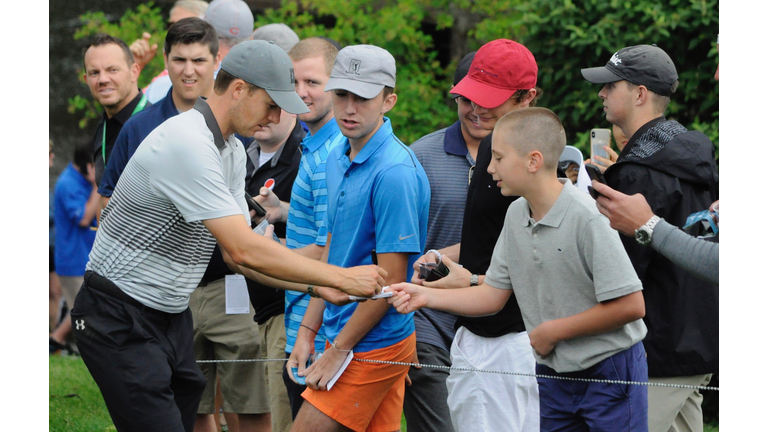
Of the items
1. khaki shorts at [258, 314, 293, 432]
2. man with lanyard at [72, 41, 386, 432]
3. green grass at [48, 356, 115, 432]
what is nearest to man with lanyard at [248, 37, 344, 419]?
khaki shorts at [258, 314, 293, 432]

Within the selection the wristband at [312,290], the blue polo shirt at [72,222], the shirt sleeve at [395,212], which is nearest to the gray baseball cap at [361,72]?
the shirt sleeve at [395,212]

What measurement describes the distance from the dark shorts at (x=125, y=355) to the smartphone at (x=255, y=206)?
81cm

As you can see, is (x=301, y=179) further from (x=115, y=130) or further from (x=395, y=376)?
(x=115, y=130)

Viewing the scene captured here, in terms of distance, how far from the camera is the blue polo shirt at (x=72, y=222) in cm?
780

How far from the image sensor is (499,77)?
3910mm

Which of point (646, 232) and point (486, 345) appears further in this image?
point (486, 345)

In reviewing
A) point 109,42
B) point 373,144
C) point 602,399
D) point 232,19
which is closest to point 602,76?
point 373,144

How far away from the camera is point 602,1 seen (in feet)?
21.8

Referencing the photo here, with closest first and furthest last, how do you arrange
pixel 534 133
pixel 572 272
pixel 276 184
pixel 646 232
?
pixel 646 232
pixel 572 272
pixel 534 133
pixel 276 184

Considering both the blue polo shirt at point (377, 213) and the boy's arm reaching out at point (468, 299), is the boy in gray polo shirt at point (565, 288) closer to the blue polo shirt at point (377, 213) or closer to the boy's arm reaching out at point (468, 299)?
the boy's arm reaching out at point (468, 299)

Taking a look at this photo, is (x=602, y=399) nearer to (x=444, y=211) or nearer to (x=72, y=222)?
(x=444, y=211)

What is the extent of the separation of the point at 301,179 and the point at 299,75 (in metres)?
0.71

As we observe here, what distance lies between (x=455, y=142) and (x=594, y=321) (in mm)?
1602

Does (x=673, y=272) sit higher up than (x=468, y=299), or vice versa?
(x=673, y=272)
